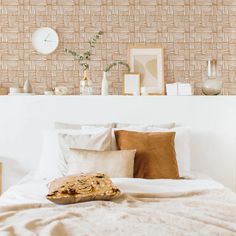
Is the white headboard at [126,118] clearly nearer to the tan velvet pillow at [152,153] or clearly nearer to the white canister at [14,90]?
the white canister at [14,90]

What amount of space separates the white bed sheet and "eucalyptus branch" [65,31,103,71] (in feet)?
4.77

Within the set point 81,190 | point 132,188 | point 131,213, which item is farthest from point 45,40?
point 131,213

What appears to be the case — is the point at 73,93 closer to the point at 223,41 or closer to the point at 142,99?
the point at 142,99

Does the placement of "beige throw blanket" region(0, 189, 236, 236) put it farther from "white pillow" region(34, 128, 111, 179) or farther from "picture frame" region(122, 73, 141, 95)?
"picture frame" region(122, 73, 141, 95)

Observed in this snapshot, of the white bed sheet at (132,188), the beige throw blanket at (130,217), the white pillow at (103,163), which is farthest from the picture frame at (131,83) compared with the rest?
the beige throw blanket at (130,217)

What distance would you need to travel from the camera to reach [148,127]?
3.52m

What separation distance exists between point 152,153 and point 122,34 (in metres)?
1.37

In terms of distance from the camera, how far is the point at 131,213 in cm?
207

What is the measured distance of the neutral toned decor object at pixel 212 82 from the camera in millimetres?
3828

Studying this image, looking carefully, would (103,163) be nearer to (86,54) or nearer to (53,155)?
(53,155)

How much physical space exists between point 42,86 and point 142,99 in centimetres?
93

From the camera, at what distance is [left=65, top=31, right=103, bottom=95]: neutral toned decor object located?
12.7ft

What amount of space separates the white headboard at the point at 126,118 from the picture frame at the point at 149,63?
252 millimetres

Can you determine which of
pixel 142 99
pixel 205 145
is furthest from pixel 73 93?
pixel 205 145
